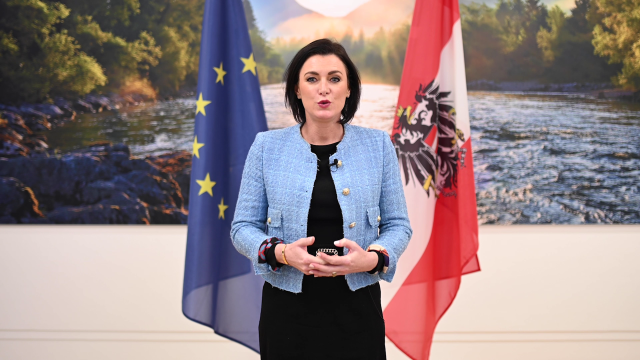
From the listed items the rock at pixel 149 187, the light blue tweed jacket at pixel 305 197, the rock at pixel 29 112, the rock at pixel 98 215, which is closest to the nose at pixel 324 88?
the light blue tweed jacket at pixel 305 197

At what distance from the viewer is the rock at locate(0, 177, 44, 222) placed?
2.78m

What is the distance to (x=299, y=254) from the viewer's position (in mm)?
1068

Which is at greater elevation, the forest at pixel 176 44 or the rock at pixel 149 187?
the forest at pixel 176 44

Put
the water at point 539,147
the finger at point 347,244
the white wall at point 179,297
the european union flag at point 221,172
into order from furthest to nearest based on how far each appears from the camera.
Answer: the white wall at point 179,297
the water at point 539,147
the european union flag at point 221,172
the finger at point 347,244

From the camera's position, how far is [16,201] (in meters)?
2.80

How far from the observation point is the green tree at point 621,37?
276 centimetres

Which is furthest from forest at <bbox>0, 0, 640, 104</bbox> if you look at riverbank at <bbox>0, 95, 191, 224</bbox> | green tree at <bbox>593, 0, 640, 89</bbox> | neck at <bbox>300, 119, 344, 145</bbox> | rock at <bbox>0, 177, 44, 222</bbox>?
neck at <bbox>300, 119, 344, 145</bbox>

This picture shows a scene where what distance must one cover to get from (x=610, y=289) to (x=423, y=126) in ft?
6.24

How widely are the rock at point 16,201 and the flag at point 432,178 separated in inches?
91.0

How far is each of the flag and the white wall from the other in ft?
2.78

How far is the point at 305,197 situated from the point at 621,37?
2713 millimetres

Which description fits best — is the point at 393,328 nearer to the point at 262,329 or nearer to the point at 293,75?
the point at 262,329

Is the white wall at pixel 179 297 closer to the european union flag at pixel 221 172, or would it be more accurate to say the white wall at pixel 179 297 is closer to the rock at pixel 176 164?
the rock at pixel 176 164

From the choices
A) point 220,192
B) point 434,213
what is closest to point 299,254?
point 220,192
